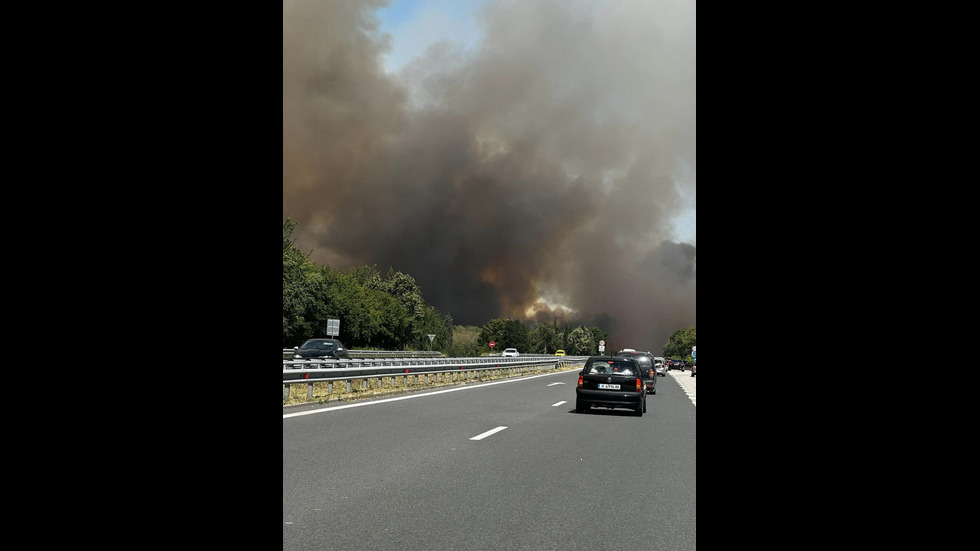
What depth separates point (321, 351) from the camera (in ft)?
113

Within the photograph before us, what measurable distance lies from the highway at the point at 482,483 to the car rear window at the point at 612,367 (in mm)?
2515

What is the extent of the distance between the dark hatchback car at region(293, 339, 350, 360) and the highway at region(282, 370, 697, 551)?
730 inches

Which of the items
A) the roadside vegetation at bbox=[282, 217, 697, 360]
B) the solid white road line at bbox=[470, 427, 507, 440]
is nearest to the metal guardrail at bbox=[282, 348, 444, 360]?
the roadside vegetation at bbox=[282, 217, 697, 360]

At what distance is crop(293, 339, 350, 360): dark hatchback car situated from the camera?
3394cm

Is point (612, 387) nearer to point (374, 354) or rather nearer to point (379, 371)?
point (379, 371)

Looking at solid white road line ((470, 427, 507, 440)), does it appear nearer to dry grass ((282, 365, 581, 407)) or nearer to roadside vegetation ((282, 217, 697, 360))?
dry grass ((282, 365, 581, 407))

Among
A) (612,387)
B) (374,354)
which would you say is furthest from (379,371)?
(374,354)

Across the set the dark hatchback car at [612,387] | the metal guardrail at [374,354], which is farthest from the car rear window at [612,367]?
the metal guardrail at [374,354]

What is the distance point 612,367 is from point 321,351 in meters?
19.6

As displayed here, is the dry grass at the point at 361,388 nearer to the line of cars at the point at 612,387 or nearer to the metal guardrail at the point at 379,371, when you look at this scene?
the metal guardrail at the point at 379,371

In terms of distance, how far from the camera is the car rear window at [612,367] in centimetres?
1825
